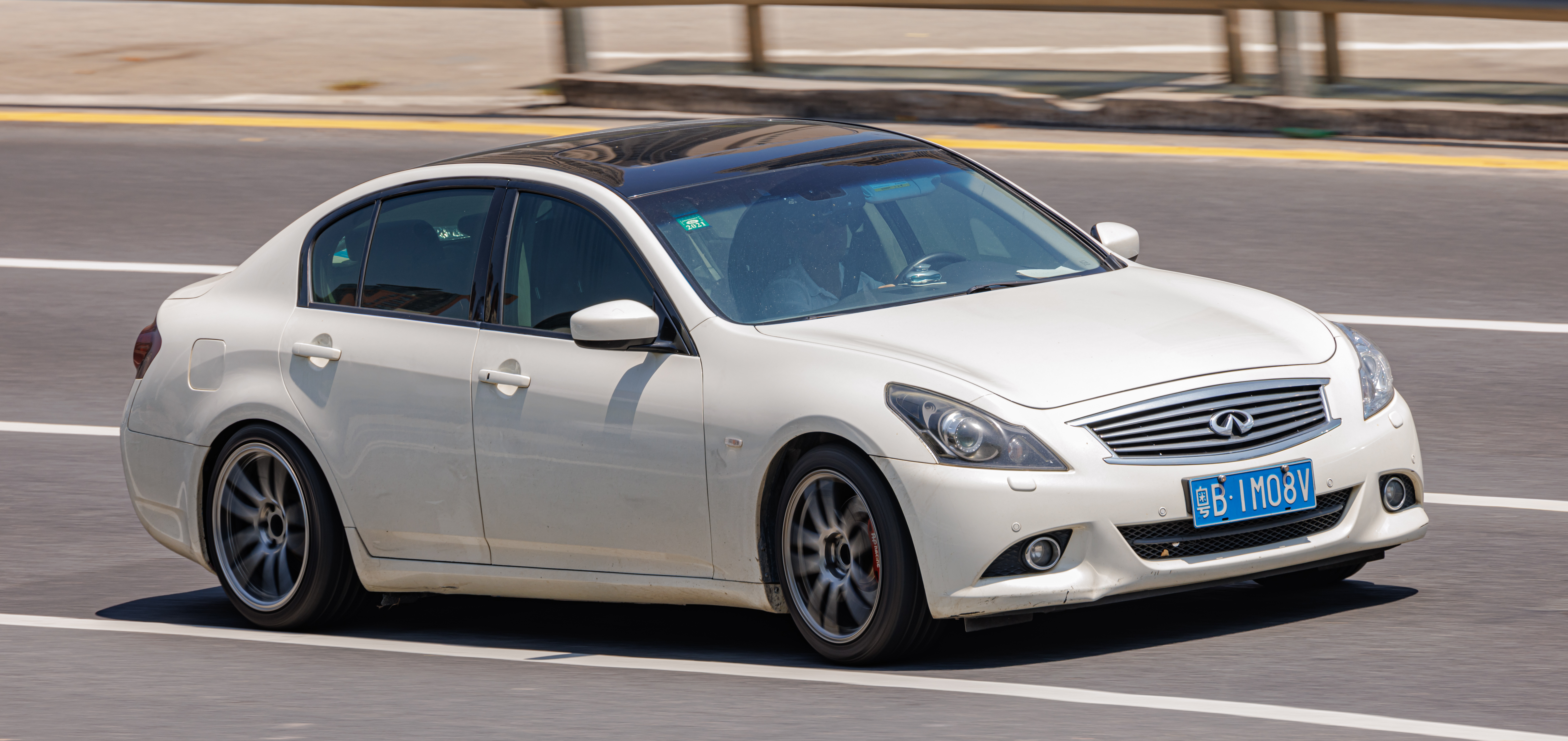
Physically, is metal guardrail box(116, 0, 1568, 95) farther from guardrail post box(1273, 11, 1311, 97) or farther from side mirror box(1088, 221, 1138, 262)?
side mirror box(1088, 221, 1138, 262)

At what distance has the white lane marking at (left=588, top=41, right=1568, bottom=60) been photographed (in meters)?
16.0

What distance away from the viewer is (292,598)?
7.72m

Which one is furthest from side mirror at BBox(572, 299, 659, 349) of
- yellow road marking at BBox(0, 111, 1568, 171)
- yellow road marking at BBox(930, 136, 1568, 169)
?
yellow road marking at BBox(930, 136, 1568, 169)

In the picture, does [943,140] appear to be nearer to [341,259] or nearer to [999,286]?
[341,259]

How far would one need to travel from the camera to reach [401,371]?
7.35m

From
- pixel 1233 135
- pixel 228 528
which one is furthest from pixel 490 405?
pixel 1233 135

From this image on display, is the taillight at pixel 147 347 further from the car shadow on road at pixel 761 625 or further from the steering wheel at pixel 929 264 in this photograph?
the steering wheel at pixel 929 264

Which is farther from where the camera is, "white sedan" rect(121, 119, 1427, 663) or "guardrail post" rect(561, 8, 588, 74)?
"guardrail post" rect(561, 8, 588, 74)

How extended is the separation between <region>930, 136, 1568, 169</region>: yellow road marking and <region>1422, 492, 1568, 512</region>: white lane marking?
19.0 feet

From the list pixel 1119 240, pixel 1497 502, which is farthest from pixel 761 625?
pixel 1497 502

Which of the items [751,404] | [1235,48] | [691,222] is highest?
[1235,48]

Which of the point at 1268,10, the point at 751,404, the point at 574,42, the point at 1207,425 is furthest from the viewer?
the point at 574,42

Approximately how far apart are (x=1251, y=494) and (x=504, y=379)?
2.28 metres

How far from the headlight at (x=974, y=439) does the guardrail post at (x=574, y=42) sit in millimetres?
11489
